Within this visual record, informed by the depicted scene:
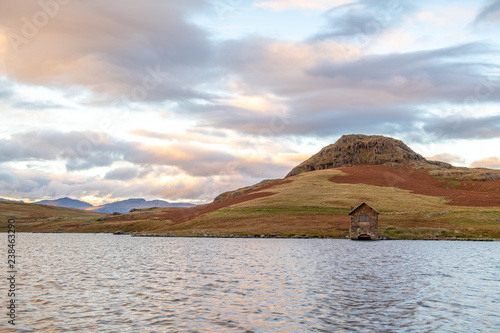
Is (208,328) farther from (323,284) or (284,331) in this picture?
(323,284)

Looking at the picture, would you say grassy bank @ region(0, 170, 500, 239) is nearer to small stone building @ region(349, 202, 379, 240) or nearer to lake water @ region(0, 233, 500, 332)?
small stone building @ region(349, 202, 379, 240)

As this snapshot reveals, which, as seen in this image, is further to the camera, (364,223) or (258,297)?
(364,223)

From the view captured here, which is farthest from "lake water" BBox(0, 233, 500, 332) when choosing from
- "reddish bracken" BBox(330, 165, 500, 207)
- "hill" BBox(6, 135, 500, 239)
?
"reddish bracken" BBox(330, 165, 500, 207)

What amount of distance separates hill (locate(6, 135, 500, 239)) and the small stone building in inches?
219

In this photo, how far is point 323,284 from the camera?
4028 cm

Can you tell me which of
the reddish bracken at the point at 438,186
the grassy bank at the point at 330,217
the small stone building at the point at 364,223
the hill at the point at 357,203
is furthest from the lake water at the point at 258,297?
the reddish bracken at the point at 438,186

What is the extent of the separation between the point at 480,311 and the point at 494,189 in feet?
529

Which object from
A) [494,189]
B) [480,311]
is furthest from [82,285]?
[494,189]

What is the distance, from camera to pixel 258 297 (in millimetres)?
33844

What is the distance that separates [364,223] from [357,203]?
3625 centimetres

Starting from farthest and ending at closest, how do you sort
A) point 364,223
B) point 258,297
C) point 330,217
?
point 330,217, point 364,223, point 258,297

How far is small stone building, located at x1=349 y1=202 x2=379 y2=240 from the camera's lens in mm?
112562

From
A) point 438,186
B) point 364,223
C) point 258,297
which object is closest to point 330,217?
point 364,223

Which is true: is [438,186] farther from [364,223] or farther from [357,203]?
[364,223]
